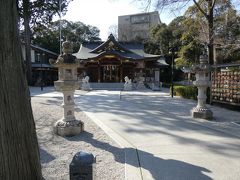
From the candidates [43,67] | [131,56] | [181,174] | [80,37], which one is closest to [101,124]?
[181,174]

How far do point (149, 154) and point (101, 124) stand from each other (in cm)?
366

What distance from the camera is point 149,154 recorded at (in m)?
5.68

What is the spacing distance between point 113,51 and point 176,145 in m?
27.7

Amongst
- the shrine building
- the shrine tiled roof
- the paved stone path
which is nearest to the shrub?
the paved stone path

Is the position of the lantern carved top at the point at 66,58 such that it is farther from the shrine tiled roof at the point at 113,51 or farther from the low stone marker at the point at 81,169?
the shrine tiled roof at the point at 113,51

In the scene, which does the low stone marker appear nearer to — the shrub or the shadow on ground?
the shadow on ground

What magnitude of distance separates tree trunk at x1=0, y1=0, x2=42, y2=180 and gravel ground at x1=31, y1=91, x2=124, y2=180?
1366 millimetres

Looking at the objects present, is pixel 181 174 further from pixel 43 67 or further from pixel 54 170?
pixel 43 67

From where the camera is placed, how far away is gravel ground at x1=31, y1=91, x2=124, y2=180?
15.6 feet

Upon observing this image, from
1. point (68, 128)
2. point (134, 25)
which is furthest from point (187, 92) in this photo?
point (134, 25)

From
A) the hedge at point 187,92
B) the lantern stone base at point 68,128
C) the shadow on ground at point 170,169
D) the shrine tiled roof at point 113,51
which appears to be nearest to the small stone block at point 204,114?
the lantern stone base at point 68,128

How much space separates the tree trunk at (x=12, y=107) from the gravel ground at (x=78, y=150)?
137 centimetres

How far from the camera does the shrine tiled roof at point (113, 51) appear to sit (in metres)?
33.3

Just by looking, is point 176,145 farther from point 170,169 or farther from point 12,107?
point 12,107
